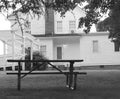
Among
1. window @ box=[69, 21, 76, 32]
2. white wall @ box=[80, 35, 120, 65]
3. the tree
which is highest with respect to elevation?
window @ box=[69, 21, 76, 32]

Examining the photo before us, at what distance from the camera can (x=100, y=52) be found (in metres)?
35.1

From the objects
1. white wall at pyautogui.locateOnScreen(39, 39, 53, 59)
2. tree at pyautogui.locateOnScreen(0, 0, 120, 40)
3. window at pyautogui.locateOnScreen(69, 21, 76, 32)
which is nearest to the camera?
tree at pyautogui.locateOnScreen(0, 0, 120, 40)

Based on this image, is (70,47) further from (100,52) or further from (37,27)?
(37,27)

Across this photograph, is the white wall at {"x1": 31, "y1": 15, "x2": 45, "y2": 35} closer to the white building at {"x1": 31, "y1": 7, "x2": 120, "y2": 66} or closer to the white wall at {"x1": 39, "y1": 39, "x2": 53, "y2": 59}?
the white building at {"x1": 31, "y1": 7, "x2": 120, "y2": 66}

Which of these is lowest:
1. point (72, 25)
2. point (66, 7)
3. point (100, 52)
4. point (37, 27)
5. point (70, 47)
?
point (100, 52)

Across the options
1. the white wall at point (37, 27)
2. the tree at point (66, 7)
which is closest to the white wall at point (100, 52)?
the white wall at point (37, 27)

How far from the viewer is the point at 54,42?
36.7m

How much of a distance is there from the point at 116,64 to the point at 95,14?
1764 centimetres

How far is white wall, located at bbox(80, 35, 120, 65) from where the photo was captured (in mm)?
35000

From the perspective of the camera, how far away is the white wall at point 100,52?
115ft

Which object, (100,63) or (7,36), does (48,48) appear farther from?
(7,36)

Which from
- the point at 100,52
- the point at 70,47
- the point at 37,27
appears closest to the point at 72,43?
the point at 70,47

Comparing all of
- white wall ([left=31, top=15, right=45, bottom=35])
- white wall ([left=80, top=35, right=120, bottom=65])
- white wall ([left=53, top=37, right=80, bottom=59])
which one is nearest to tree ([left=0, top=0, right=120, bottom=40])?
white wall ([left=80, top=35, right=120, bottom=65])

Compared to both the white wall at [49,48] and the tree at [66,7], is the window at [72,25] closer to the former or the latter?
the white wall at [49,48]
